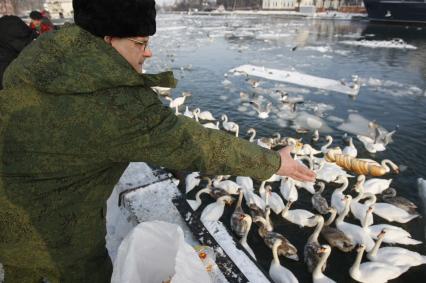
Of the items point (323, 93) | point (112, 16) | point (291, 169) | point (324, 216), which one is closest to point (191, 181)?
point (324, 216)

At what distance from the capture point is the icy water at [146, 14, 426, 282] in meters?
7.12

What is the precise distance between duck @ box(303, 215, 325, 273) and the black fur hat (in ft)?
17.5

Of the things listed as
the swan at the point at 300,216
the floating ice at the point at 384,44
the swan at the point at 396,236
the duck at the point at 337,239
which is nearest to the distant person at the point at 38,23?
the swan at the point at 300,216

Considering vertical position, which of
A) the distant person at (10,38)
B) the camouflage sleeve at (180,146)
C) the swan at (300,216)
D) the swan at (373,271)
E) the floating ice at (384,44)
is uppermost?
the distant person at (10,38)

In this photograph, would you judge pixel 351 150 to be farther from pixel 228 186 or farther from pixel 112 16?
pixel 112 16

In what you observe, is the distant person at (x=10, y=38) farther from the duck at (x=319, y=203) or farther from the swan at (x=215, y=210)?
the duck at (x=319, y=203)

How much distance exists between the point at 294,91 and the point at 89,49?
15307 mm

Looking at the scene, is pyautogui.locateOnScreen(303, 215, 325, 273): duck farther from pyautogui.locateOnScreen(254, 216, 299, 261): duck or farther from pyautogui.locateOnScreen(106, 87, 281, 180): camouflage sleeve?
pyautogui.locateOnScreen(106, 87, 281, 180): camouflage sleeve

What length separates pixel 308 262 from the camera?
5.88 meters

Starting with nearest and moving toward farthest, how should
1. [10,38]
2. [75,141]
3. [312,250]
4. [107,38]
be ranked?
[75,141] → [107,38] → [10,38] → [312,250]

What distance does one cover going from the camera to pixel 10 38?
4.57 metres

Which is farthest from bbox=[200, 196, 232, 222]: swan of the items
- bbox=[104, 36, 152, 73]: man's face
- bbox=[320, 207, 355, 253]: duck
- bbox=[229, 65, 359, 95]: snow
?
bbox=[229, 65, 359, 95]: snow

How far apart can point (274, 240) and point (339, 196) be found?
2.45m

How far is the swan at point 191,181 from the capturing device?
26.9 feet
